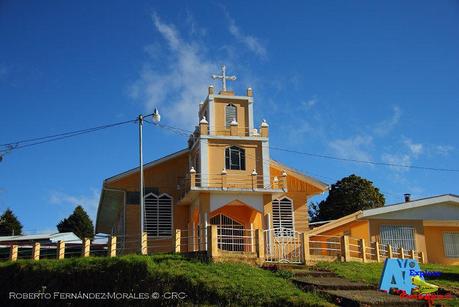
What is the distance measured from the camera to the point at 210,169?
27656 mm

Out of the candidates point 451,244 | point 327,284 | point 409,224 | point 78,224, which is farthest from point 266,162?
point 78,224

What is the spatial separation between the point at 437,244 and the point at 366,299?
1762 centimetres

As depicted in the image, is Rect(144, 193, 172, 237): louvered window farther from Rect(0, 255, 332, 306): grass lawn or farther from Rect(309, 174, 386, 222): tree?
Rect(309, 174, 386, 222): tree

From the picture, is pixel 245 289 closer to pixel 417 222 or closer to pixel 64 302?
pixel 64 302

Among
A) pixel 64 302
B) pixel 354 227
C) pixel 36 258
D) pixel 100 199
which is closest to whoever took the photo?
pixel 64 302

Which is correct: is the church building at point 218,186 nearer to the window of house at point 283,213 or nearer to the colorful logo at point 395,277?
the window of house at point 283,213

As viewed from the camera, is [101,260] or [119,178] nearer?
[101,260]

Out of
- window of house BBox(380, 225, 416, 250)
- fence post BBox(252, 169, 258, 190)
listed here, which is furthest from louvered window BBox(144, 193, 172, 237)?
window of house BBox(380, 225, 416, 250)

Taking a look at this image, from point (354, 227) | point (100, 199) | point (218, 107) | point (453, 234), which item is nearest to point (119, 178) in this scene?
point (100, 199)

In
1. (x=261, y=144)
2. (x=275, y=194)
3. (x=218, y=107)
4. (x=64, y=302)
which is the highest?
(x=218, y=107)

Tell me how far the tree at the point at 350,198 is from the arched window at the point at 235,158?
19.5m

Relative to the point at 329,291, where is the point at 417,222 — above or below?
above

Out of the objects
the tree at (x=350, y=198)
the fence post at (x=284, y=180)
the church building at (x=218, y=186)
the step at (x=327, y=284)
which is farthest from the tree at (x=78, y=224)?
the step at (x=327, y=284)

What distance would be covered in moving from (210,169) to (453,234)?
1329 centimetres
